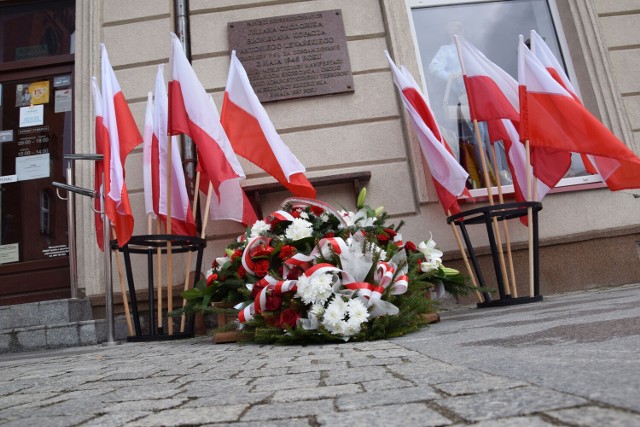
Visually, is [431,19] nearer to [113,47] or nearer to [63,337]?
[113,47]

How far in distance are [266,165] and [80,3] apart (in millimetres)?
2969

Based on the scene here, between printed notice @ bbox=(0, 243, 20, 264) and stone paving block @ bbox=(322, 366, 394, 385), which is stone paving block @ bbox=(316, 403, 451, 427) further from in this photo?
printed notice @ bbox=(0, 243, 20, 264)

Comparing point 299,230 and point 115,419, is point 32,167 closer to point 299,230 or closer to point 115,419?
point 299,230

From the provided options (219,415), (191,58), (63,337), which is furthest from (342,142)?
(219,415)

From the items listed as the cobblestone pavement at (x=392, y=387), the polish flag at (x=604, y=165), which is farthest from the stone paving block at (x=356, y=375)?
the polish flag at (x=604, y=165)

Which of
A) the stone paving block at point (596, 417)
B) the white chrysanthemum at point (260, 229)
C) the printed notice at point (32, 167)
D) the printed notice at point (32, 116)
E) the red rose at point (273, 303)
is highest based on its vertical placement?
the printed notice at point (32, 116)

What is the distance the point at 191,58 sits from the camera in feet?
17.0

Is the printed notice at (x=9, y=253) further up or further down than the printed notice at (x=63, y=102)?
further down

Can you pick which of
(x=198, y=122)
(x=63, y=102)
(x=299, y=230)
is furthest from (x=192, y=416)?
(x=63, y=102)

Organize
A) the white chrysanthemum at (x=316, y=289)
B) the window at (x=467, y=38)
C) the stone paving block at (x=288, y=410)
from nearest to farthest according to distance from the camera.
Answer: the stone paving block at (x=288, y=410), the white chrysanthemum at (x=316, y=289), the window at (x=467, y=38)

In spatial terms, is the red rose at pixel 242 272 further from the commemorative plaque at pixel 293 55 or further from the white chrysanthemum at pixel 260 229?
the commemorative plaque at pixel 293 55

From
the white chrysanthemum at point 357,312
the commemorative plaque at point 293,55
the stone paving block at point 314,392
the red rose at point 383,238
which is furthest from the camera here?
the commemorative plaque at point 293,55

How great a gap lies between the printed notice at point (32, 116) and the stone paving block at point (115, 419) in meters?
5.24

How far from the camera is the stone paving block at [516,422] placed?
26.1 inches
